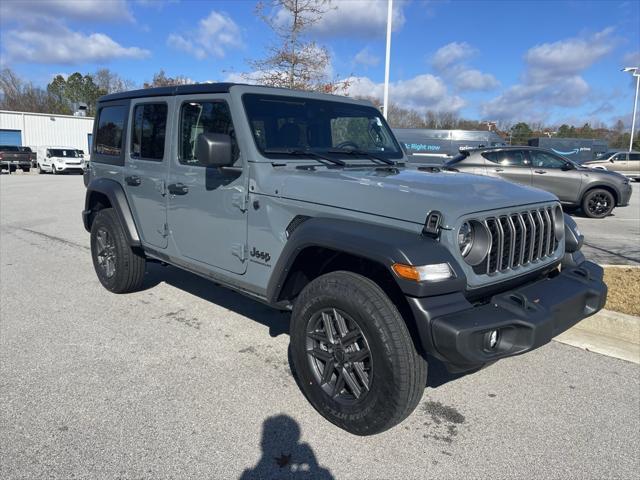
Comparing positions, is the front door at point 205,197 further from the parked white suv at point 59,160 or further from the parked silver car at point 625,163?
the parked white suv at point 59,160

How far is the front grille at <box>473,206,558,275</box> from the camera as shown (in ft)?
9.36

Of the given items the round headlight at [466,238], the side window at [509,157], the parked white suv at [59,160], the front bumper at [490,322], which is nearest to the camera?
the front bumper at [490,322]

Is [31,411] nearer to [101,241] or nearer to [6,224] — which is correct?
[101,241]

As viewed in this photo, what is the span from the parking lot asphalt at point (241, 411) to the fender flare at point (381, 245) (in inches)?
38.1

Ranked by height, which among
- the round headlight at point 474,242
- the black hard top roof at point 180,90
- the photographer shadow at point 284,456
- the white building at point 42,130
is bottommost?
the photographer shadow at point 284,456

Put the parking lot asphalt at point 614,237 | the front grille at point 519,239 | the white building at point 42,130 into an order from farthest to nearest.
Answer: the white building at point 42,130, the parking lot asphalt at point 614,237, the front grille at point 519,239

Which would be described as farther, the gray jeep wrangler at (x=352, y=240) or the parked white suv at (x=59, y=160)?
the parked white suv at (x=59, y=160)

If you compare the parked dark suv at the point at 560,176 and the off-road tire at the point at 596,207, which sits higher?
the parked dark suv at the point at 560,176

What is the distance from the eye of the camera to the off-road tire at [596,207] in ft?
37.8

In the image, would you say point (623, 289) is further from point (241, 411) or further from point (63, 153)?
point (63, 153)

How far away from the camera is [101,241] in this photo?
17.9 ft

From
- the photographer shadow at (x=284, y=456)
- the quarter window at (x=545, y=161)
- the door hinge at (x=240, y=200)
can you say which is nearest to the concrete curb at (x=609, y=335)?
the photographer shadow at (x=284, y=456)

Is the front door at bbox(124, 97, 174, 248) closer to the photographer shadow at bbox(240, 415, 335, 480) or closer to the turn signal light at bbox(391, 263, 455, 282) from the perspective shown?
the photographer shadow at bbox(240, 415, 335, 480)

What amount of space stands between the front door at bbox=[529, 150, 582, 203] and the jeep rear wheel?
9954mm
